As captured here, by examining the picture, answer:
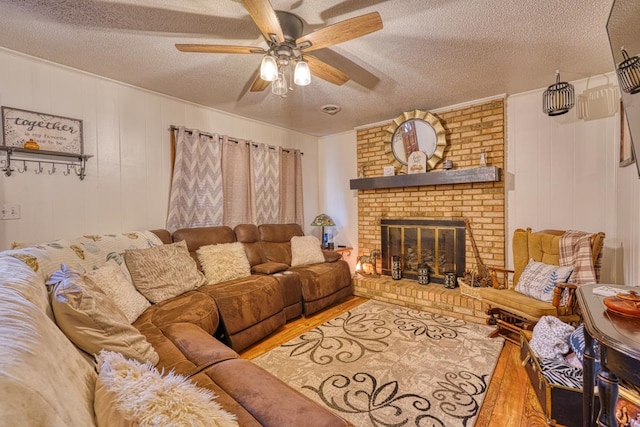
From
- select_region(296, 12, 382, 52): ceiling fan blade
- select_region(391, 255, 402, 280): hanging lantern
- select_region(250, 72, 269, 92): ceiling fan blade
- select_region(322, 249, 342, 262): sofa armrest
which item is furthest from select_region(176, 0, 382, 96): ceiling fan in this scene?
select_region(391, 255, 402, 280): hanging lantern

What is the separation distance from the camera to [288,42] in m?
1.76

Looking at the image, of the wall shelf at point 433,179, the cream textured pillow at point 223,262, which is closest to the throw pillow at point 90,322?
the cream textured pillow at point 223,262

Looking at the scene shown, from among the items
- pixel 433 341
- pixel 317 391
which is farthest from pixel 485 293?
pixel 317 391

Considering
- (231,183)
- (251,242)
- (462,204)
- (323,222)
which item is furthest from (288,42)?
(323,222)

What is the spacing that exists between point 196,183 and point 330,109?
1830mm

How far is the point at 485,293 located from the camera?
104 inches

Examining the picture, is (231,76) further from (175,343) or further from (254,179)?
(175,343)

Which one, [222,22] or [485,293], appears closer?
[222,22]

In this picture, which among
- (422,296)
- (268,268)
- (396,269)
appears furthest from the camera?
(396,269)

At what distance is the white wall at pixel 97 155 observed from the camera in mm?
2262

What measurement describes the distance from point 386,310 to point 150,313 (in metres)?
2.38

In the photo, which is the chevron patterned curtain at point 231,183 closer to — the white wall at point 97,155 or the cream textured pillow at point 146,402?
the white wall at point 97,155

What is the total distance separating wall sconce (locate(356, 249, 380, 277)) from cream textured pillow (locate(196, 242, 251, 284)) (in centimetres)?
173

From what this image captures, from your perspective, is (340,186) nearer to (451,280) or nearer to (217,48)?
(451,280)
